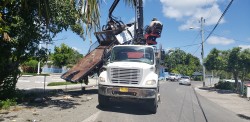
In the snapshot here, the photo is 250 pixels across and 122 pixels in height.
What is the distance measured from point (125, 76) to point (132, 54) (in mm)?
1583

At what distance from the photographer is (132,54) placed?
11898mm

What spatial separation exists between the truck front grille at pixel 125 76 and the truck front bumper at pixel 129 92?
0.29 meters

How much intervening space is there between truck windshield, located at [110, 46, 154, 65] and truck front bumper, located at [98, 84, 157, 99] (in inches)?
64.0

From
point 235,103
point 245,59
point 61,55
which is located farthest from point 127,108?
point 61,55

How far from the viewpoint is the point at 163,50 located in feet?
41.6

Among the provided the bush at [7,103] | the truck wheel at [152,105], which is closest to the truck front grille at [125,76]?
the truck wheel at [152,105]

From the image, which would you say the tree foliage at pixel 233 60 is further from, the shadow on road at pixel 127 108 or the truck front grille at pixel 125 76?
the truck front grille at pixel 125 76

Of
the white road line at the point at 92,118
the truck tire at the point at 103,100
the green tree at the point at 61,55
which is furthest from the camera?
the green tree at the point at 61,55

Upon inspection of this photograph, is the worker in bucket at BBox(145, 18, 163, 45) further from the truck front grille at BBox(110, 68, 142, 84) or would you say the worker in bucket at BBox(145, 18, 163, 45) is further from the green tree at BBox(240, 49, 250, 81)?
the green tree at BBox(240, 49, 250, 81)

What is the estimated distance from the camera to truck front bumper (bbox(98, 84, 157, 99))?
10.3 meters


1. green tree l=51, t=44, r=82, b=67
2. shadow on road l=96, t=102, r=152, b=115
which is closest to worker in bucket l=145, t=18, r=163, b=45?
shadow on road l=96, t=102, r=152, b=115

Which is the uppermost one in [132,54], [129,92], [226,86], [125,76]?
[132,54]

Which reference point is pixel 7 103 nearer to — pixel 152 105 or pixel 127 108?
pixel 127 108

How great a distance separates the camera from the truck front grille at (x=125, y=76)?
416 inches
